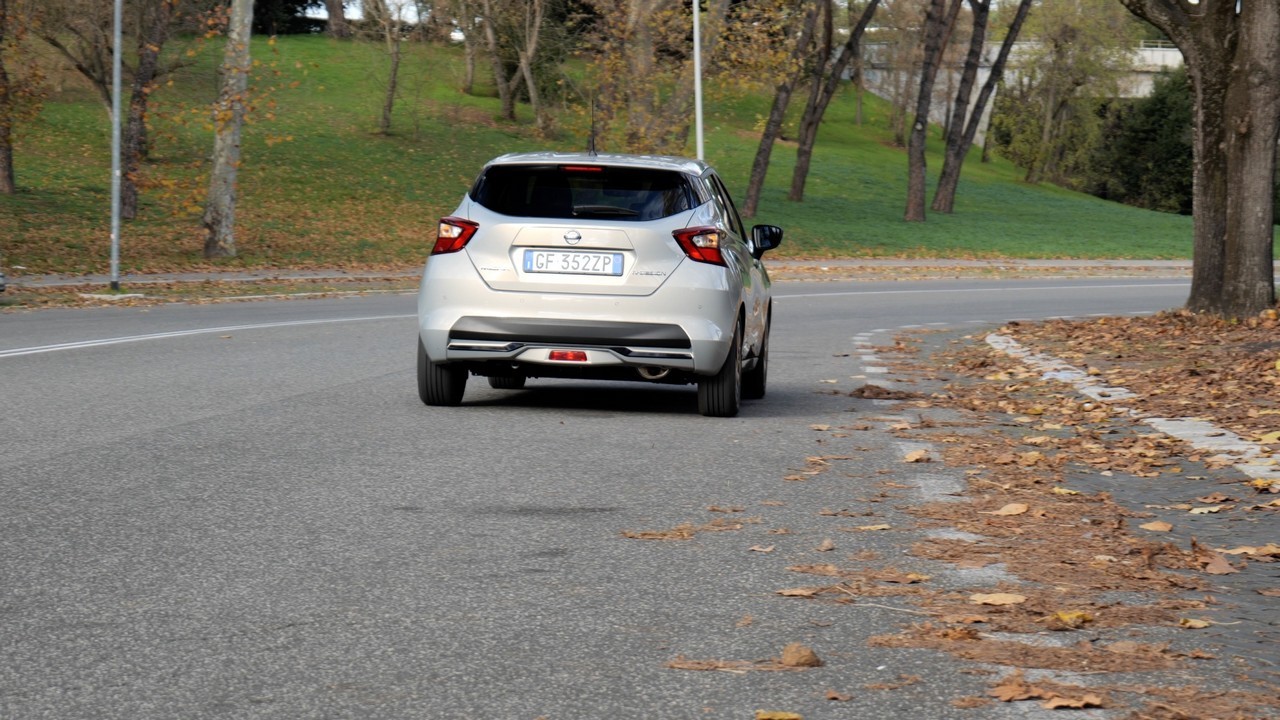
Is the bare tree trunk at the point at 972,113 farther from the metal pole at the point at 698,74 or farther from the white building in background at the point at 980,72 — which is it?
the white building in background at the point at 980,72

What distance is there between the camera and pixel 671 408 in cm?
1182

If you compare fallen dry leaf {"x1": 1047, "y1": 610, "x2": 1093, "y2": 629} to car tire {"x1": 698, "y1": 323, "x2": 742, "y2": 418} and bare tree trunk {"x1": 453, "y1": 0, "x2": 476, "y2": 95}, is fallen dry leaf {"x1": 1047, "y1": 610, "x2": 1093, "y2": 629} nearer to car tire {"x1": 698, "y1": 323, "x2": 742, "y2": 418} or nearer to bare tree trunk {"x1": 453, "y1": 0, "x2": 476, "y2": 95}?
car tire {"x1": 698, "y1": 323, "x2": 742, "y2": 418}

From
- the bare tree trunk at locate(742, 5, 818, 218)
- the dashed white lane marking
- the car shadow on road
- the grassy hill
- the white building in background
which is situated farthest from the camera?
the white building in background

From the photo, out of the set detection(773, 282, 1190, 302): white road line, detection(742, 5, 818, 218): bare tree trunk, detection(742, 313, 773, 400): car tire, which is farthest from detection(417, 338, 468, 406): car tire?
detection(742, 5, 818, 218): bare tree trunk

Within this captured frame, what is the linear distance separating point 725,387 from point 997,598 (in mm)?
5304

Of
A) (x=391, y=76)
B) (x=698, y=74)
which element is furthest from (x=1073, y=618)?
(x=391, y=76)

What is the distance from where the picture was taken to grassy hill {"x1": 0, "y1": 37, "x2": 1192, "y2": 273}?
117 ft

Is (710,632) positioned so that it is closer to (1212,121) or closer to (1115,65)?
(1212,121)

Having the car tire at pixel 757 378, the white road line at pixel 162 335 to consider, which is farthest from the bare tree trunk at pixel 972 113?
the car tire at pixel 757 378

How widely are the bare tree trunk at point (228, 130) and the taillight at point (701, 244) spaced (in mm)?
20704

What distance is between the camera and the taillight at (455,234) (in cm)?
1077

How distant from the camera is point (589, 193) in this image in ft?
35.4

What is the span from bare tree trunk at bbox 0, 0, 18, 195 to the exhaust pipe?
2197cm

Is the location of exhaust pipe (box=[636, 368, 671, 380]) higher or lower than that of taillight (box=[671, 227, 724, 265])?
lower
